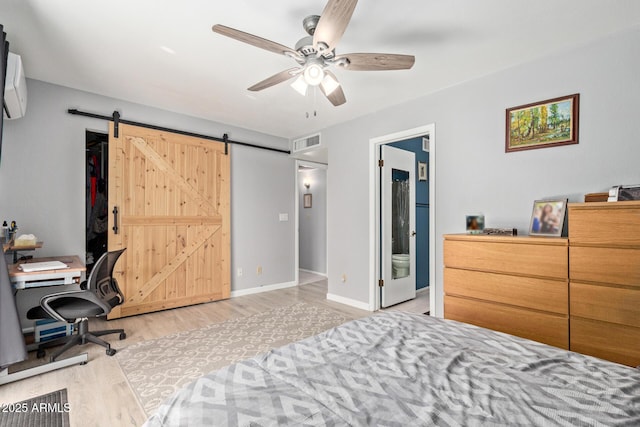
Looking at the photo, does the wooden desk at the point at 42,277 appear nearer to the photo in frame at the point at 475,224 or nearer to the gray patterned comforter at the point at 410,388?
the gray patterned comforter at the point at 410,388

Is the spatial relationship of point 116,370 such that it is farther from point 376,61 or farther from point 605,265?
point 605,265

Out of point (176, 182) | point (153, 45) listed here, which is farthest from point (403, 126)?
point (176, 182)

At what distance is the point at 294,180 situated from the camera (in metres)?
5.49

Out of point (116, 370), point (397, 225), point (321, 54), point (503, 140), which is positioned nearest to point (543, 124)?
point (503, 140)

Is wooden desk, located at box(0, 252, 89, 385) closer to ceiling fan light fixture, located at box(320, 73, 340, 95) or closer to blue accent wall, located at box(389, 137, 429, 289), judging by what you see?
ceiling fan light fixture, located at box(320, 73, 340, 95)

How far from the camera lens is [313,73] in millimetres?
2127

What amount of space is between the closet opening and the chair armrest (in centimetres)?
170

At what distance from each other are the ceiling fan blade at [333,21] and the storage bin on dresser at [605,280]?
197 cm

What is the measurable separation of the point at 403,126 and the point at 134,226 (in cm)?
355

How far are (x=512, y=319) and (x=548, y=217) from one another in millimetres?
872

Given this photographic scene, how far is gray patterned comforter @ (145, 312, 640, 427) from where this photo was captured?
0.88m

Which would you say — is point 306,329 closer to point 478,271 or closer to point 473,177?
point 478,271

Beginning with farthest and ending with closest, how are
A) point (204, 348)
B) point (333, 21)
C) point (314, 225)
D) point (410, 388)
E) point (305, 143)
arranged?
point (314, 225)
point (305, 143)
point (204, 348)
point (333, 21)
point (410, 388)

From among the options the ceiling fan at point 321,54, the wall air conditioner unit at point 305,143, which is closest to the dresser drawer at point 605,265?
the ceiling fan at point 321,54
